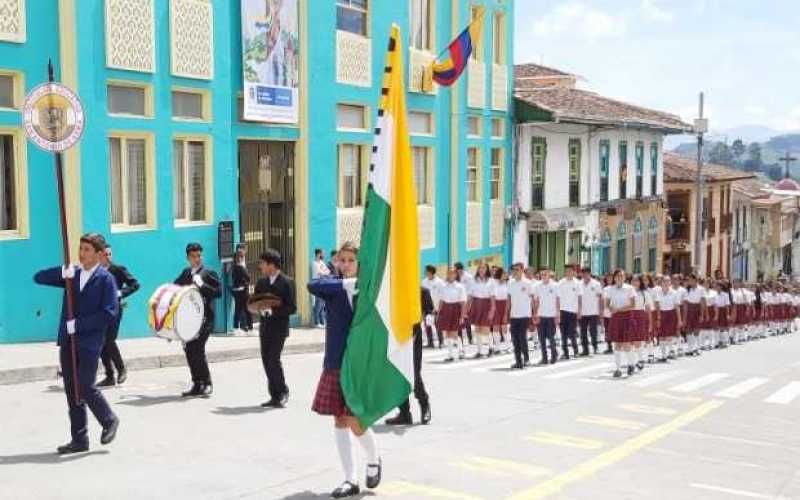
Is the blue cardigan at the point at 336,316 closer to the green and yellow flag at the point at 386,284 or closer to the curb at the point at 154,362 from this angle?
the green and yellow flag at the point at 386,284

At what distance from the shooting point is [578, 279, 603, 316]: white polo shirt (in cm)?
2048

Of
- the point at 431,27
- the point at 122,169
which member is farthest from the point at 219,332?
the point at 431,27

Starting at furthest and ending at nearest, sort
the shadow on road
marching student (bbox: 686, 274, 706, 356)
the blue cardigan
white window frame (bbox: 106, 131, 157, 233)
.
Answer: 1. marching student (bbox: 686, 274, 706, 356)
2. white window frame (bbox: 106, 131, 157, 233)
3. the shadow on road
4. the blue cardigan

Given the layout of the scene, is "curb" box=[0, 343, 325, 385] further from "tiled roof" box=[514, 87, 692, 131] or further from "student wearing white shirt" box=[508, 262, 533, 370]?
"tiled roof" box=[514, 87, 692, 131]

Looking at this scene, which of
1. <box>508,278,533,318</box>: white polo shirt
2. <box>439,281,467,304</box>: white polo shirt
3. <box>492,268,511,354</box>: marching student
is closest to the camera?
<box>508,278,533,318</box>: white polo shirt

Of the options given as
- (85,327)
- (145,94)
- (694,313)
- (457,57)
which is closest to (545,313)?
(694,313)

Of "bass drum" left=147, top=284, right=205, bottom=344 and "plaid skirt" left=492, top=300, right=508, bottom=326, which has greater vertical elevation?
"bass drum" left=147, top=284, right=205, bottom=344

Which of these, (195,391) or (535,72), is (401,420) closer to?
(195,391)

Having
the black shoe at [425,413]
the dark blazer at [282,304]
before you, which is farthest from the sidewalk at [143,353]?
the black shoe at [425,413]

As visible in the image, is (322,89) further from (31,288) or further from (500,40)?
(500,40)

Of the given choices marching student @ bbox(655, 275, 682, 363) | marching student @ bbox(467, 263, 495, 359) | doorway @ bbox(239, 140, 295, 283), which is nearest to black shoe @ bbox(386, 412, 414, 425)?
marching student @ bbox(467, 263, 495, 359)

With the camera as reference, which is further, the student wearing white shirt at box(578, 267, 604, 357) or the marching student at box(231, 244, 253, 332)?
the student wearing white shirt at box(578, 267, 604, 357)

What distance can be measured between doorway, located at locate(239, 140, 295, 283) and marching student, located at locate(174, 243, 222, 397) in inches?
346

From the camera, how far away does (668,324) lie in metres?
21.9
